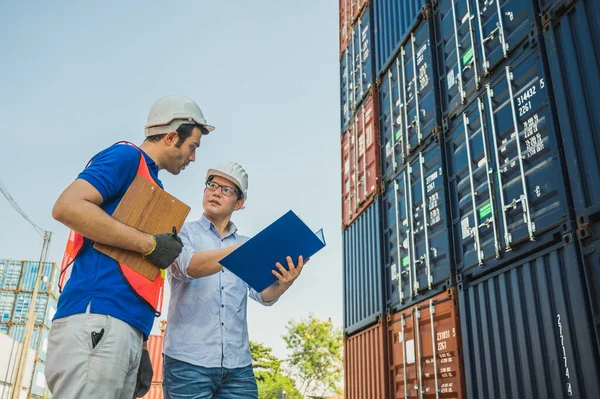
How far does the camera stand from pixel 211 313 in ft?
9.06

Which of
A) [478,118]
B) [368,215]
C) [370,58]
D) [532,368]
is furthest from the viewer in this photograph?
[370,58]

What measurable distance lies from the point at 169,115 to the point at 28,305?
108 ft

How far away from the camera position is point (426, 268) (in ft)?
23.4

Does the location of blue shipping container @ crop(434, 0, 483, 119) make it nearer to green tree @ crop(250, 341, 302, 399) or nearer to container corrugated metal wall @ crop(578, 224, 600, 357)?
container corrugated metal wall @ crop(578, 224, 600, 357)

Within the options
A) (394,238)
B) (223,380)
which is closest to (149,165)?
(223,380)

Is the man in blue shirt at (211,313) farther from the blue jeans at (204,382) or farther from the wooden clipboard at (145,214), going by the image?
the wooden clipboard at (145,214)

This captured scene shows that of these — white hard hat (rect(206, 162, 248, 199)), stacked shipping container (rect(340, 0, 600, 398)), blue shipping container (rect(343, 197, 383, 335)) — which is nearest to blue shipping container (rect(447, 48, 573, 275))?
stacked shipping container (rect(340, 0, 600, 398))

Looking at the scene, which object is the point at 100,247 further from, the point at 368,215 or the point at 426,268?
the point at 368,215

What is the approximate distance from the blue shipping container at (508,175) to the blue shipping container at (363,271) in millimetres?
2446

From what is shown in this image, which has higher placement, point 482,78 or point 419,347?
point 482,78

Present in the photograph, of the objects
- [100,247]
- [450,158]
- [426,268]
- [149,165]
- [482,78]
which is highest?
[482,78]

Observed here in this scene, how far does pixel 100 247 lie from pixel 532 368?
426 cm

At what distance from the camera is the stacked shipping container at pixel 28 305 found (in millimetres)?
29359

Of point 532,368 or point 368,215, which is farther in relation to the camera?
point 368,215
